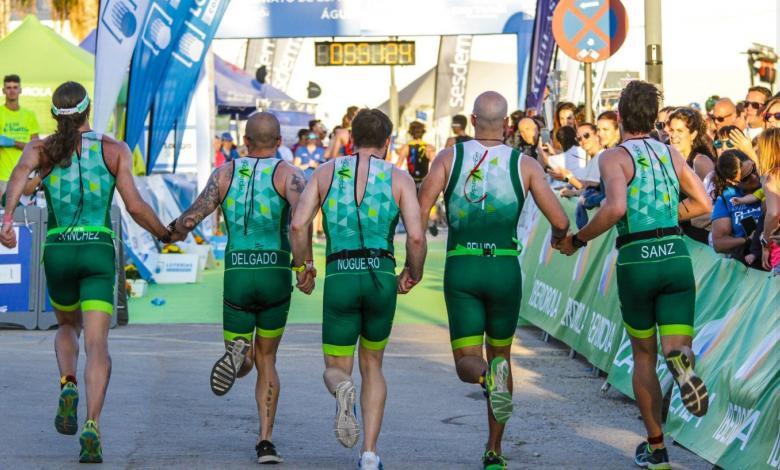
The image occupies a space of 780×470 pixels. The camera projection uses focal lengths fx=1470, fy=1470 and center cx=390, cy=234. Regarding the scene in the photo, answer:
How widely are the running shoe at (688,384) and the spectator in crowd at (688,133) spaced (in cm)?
327

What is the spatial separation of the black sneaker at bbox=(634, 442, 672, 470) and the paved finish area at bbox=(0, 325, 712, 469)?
0.12 meters

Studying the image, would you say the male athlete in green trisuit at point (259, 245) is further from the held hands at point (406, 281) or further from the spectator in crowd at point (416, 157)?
the spectator in crowd at point (416, 157)

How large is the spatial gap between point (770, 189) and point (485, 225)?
2155 millimetres

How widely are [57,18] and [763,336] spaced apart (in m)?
39.7

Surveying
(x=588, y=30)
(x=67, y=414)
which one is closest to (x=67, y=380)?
(x=67, y=414)

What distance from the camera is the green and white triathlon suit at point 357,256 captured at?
23.4 feet

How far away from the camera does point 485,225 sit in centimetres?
725

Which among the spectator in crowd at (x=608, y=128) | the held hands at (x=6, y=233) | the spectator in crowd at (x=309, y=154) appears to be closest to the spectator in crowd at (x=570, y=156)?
the spectator in crowd at (x=608, y=128)

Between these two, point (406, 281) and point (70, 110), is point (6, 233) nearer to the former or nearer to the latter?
point (70, 110)

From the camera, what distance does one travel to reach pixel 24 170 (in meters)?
7.68

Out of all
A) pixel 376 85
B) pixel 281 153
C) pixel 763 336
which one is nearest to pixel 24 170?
pixel 763 336

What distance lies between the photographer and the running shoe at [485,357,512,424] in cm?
693

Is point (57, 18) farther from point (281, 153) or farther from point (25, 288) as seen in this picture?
point (25, 288)

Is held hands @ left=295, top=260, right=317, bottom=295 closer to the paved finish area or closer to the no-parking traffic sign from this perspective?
the paved finish area
